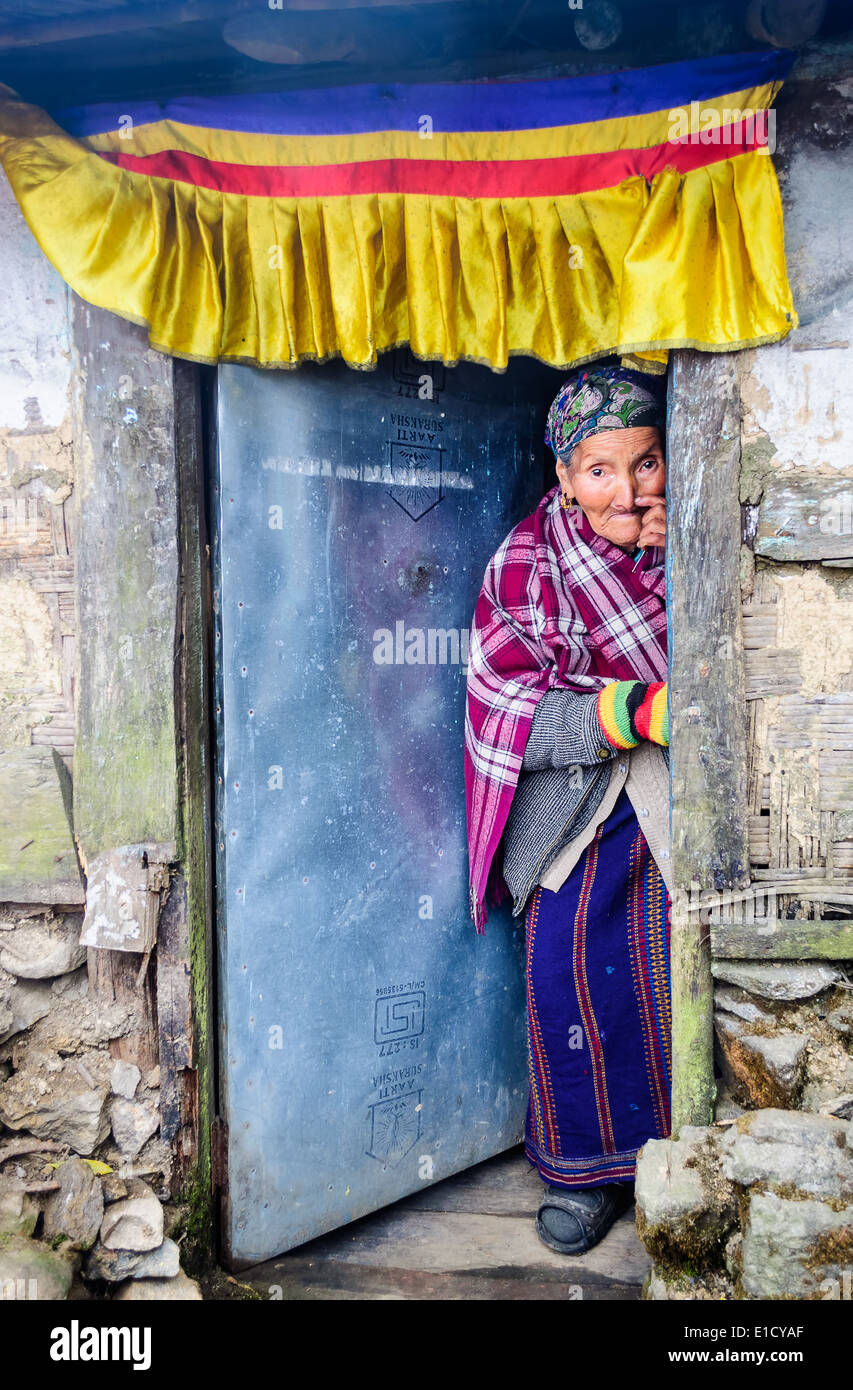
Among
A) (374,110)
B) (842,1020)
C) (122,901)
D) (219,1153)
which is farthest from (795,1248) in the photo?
(374,110)

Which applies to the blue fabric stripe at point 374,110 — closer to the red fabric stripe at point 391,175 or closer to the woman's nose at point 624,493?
the red fabric stripe at point 391,175

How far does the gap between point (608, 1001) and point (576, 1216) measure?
1.88 ft

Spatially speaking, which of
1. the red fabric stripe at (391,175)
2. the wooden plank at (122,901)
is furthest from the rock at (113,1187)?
the red fabric stripe at (391,175)

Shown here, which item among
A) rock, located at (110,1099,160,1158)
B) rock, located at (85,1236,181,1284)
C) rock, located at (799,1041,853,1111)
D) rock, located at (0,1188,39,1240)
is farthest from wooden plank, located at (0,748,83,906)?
rock, located at (799,1041,853,1111)

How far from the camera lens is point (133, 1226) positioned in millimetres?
2268

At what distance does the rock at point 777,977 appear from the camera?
7.04ft

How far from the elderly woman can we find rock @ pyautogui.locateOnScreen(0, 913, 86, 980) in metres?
1.09

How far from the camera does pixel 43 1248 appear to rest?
2143 millimetres

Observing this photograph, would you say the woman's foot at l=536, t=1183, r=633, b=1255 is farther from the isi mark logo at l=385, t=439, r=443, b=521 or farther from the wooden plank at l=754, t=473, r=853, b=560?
the isi mark logo at l=385, t=439, r=443, b=521

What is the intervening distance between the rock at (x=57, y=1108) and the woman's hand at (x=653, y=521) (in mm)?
1946

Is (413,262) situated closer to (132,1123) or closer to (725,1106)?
(725,1106)

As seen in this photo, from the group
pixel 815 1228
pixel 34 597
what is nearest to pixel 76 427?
pixel 34 597

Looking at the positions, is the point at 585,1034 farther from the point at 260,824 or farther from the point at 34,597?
the point at 34,597

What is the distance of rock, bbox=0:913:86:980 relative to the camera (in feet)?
7.99
